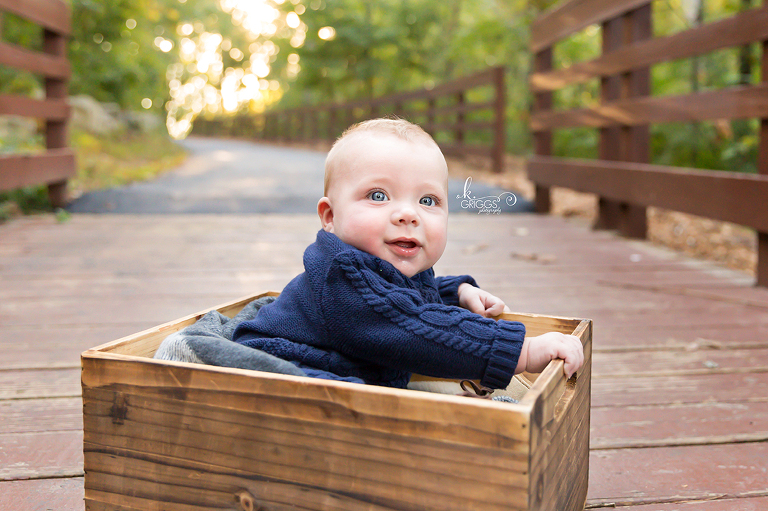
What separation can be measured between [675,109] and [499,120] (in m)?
4.36

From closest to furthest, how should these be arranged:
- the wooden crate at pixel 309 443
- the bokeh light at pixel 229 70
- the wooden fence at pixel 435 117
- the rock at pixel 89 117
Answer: the wooden crate at pixel 309 443, the wooden fence at pixel 435 117, the rock at pixel 89 117, the bokeh light at pixel 229 70

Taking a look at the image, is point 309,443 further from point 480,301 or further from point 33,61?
point 33,61

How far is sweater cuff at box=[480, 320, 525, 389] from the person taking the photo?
1.03 metres

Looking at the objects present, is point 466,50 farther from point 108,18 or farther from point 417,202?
point 417,202

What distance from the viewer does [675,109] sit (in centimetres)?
337

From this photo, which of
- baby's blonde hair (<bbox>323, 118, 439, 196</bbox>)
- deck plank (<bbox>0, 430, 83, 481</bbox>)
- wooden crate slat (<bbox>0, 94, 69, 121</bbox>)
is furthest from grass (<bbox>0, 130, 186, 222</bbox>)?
baby's blonde hair (<bbox>323, 118, 439, 196</bbox>)

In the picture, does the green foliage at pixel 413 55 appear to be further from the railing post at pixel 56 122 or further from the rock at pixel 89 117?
the railing post at pixel 56 122

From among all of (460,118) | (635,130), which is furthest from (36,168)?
(460,118)

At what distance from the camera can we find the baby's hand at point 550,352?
1.02 metres

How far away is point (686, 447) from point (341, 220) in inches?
35.8

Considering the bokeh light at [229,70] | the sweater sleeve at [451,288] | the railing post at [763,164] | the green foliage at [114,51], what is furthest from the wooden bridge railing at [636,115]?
the bokeh light at [229,70]

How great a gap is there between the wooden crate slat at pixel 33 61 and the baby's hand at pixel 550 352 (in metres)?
4.22

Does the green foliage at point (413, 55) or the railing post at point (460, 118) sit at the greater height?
the green foliage at point (413, 55)

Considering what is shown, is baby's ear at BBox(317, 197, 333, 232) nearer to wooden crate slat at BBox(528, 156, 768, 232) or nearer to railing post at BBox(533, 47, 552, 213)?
wooden crate slat at BBox(528, 156, 768, 232)
